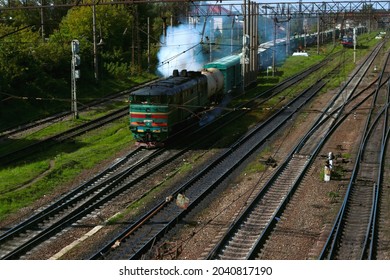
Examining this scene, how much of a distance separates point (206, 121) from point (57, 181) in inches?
500

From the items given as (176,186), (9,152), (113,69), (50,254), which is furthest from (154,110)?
(113,69)

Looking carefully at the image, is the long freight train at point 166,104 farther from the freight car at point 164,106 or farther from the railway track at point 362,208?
the railway track at point 362,208

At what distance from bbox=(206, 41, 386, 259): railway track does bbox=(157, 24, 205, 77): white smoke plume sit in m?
29.4

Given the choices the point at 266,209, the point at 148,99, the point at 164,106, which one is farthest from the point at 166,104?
the point at 266,209

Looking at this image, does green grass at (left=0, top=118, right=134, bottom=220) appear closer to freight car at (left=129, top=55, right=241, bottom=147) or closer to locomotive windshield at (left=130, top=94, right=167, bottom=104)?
freight car at (left=129, top=55, right=241, bottom=147)

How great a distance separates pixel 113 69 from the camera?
49844 mm

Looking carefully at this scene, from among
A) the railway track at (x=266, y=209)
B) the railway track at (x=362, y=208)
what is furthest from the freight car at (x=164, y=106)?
the railway track at (x=362, y=208)

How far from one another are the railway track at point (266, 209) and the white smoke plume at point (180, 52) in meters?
29.4

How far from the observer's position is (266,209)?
18188mm

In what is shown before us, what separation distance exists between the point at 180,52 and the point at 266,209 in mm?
43241

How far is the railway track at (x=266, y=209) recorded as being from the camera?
15047mm

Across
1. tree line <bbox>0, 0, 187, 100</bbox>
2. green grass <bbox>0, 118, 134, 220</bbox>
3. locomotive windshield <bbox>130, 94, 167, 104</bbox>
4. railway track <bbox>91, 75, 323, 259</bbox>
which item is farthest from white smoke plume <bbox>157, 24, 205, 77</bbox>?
locomotive windshield <bbox>130, 94, 167, 104</bbox>

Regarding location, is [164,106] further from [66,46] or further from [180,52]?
[180,52]
